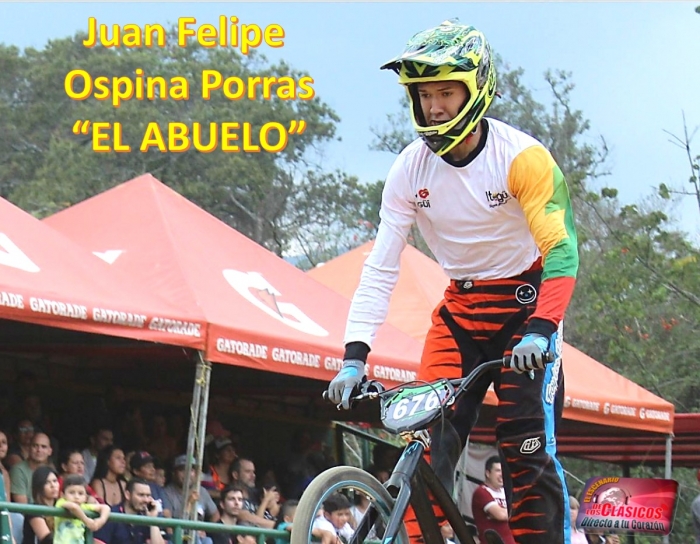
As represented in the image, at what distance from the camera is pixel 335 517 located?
14.2ft

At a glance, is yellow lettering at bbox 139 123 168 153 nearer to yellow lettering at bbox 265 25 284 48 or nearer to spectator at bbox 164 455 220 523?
yellow lettering at bbox 265 25 284 48

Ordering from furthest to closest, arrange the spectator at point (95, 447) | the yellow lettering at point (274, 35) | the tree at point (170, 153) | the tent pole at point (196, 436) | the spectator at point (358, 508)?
1. the tree at point (170, 153)
2. the yellow lettering at point (274, 35)
3. the spectator at point (95, 447)
4. the tent pole at point (196, 436)
5. the spectator at point (358, 508)

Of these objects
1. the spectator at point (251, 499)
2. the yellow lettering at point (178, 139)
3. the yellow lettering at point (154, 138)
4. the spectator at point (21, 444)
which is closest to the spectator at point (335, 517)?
the spectator at point (21, 444)

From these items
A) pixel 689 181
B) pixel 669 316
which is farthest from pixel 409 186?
pixel 669 316

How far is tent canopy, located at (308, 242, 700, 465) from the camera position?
10.9 meters

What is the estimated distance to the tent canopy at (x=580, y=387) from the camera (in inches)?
429

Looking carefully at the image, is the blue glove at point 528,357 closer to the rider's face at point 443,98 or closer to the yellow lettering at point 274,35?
the rider's face at point 443,98

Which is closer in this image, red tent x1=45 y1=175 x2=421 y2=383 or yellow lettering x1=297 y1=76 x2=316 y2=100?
red tent x1=45 y1=175 x2=421 y2=383

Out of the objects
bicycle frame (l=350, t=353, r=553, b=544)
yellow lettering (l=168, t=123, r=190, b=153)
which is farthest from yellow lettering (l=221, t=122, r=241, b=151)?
bicycle frame (l=350, t=353, r=553, b=544)

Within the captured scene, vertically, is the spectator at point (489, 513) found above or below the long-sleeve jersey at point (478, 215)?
below

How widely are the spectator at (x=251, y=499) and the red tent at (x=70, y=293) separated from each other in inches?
67.6

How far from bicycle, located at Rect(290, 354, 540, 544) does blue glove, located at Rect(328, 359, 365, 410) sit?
3cm

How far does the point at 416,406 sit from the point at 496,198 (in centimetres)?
90

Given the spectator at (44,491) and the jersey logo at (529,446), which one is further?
the spectator at (44,491)
